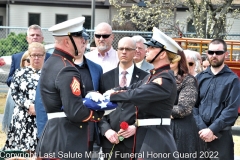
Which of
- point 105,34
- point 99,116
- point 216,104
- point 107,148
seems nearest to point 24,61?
point 105,34

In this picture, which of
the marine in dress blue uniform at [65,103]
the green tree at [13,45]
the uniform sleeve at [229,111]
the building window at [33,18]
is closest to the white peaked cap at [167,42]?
the marine in dress blue uniform at [65,103]

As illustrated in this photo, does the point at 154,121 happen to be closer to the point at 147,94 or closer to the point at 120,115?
the point at 147,94

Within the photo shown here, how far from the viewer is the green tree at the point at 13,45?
18.2 metres

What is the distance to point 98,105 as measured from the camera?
519 centimetres

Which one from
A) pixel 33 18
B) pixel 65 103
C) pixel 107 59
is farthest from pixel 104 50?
pixel 33 18

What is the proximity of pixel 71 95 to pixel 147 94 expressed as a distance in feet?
2.70

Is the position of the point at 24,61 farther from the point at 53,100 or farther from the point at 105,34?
the point at 53,100

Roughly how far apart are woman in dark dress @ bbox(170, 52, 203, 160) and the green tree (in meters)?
11.7

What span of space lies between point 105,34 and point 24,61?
1141 millimetres

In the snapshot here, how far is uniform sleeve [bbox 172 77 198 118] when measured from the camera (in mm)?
6863

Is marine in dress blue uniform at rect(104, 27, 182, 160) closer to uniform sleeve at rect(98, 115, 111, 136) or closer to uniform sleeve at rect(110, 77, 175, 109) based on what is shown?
uniform sleeve at rect(110, 77, 175, 109)

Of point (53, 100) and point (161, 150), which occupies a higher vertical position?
point (53, 100)

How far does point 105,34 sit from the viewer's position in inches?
325

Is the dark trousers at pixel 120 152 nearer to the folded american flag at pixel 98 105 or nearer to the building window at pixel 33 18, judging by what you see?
the folded american flag at pixel 98 105
